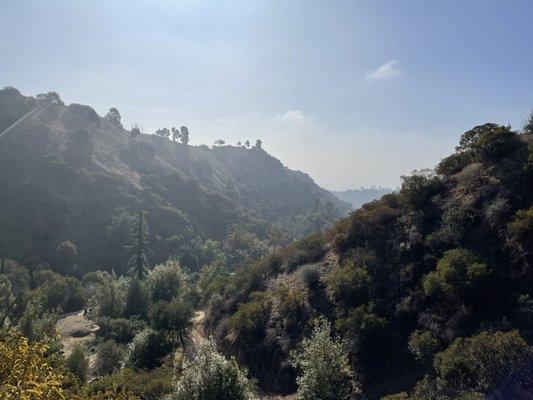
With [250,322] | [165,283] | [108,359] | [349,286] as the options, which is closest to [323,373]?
[349,286]

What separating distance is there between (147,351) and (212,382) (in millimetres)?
Answer: 12715

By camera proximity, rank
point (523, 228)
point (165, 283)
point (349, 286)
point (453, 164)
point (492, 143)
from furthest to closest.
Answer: point (165, 283) → point (453, 164) → point (492, 143) → point (349, 286) → point (523, 228)

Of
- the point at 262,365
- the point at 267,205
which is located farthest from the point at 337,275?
the point at 267,205

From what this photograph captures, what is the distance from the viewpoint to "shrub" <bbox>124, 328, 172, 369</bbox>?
2517 cm

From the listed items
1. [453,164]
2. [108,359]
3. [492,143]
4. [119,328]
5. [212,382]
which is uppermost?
[492,143]

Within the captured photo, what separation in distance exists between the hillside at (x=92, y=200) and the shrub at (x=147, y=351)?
173 feet

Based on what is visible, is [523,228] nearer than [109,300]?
Yes

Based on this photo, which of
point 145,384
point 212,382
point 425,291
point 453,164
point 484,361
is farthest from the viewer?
point 453,164

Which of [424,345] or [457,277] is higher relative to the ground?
[457,277]

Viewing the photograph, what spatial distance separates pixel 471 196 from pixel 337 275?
897cm

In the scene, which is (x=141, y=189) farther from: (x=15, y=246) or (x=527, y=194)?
(x=527, y=194)

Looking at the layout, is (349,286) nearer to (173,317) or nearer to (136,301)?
(173,317)

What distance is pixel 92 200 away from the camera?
99.9m

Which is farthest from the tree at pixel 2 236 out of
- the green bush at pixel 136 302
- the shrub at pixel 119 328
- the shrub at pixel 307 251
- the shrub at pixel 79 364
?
the shrub at pixel 307 251
